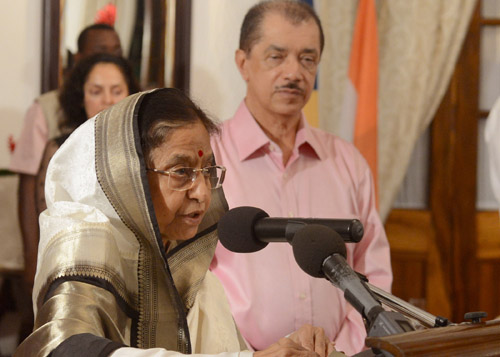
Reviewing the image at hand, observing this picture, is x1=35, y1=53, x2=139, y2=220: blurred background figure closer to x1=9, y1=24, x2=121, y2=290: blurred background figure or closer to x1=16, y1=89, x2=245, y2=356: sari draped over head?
x1=9, y1=24, x2=121, y2=290: blurred background figure

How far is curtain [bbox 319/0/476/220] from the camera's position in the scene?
4.11 meters

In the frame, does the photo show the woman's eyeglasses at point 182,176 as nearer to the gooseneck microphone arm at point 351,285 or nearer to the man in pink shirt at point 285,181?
the gooseneck microphone arm at point 351,285

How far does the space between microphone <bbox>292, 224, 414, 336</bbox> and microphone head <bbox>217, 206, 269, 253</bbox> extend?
0.17m

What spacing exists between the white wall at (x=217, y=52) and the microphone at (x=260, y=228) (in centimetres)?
259

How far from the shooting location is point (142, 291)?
1.60 m

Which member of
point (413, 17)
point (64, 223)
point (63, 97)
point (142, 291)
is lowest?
point (142, 291)

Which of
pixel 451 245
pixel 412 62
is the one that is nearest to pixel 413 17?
pixel 412 62

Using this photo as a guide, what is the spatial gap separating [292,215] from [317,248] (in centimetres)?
140

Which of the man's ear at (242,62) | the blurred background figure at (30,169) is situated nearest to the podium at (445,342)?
the man's ear at (242,62)

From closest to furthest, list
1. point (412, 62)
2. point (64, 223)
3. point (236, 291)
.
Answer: point (64, 223) → point (236, 291) → point (412, 62)

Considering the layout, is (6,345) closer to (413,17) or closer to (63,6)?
(63,6)

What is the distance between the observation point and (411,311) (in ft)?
3.66

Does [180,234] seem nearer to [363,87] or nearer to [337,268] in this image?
[337,268]

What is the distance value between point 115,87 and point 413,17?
1760 millimetres
